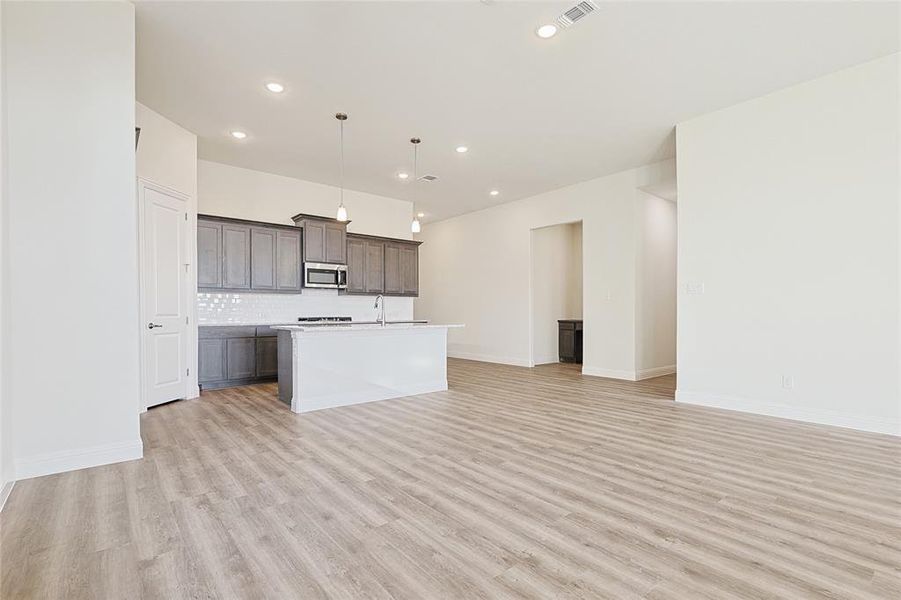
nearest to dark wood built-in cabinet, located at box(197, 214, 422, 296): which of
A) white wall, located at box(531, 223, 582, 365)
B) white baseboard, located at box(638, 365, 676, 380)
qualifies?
white wall, located at box(531, 223, 582, 365)

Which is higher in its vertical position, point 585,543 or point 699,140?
point 699,140

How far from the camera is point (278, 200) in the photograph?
721 centimetres

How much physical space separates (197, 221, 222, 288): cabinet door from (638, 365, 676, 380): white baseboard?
6607mm

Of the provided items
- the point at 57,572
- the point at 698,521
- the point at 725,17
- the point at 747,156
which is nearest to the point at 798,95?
the point at 747,156

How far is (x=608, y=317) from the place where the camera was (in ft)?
23.6

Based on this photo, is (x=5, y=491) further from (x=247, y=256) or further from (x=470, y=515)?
(x=247, y=256)

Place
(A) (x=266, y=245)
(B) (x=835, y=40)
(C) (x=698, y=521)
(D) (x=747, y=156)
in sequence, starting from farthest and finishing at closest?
(A) (x=266, y=245) < (D) (x=747, y=156) < (B) (x=835, y=40) < (C) (x=698, y=521)

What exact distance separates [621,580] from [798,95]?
4.97 m

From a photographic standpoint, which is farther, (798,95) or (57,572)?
(798,95)

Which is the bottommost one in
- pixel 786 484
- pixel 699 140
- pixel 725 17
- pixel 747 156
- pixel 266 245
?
pixel 786 484

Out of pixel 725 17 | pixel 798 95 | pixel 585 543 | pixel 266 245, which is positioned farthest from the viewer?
pixel 266 245

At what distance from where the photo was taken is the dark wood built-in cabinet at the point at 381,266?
7793 mm

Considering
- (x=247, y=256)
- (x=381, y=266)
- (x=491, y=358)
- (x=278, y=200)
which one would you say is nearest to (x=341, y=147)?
(x=278, y=200)

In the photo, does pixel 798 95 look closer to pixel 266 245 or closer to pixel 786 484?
pixel 786 484
